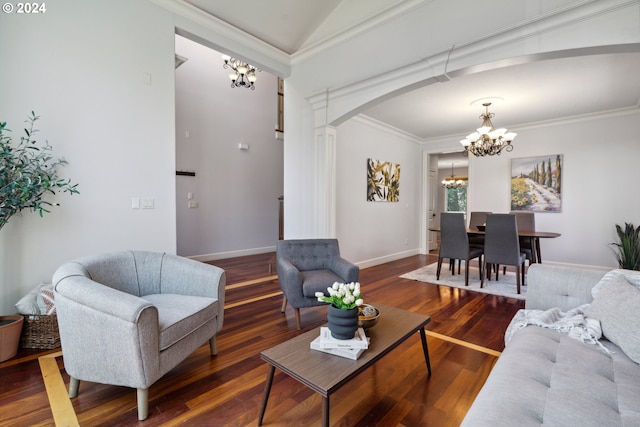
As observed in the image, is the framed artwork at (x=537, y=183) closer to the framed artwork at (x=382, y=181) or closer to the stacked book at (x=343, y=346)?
the framed artwork at (x=382, y=181)

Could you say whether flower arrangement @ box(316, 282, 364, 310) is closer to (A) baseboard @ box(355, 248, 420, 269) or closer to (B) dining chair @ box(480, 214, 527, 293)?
(B) dining chair @ box(480, 214, 527, 293)

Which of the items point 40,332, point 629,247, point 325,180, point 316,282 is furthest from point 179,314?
point 629,247

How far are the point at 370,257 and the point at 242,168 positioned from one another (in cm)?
320

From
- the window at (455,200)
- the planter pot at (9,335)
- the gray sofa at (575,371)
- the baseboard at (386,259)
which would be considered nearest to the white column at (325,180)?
the baseboard at (386,259)

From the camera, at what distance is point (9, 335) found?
2.04m

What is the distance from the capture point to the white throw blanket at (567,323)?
151 centimetres

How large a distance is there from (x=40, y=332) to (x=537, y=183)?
7031 millimetres

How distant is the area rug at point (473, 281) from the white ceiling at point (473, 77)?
2.61 m

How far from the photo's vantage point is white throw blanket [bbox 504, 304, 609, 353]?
59.4 inches

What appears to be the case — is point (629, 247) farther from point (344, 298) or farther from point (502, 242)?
point (344, 298)

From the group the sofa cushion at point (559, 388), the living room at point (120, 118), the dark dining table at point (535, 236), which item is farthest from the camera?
the dark dining table at point (535, 236)

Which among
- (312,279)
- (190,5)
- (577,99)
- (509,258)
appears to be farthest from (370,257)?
(190,5)

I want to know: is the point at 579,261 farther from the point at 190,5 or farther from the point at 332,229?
the point at 190,5

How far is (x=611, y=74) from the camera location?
345 cm
